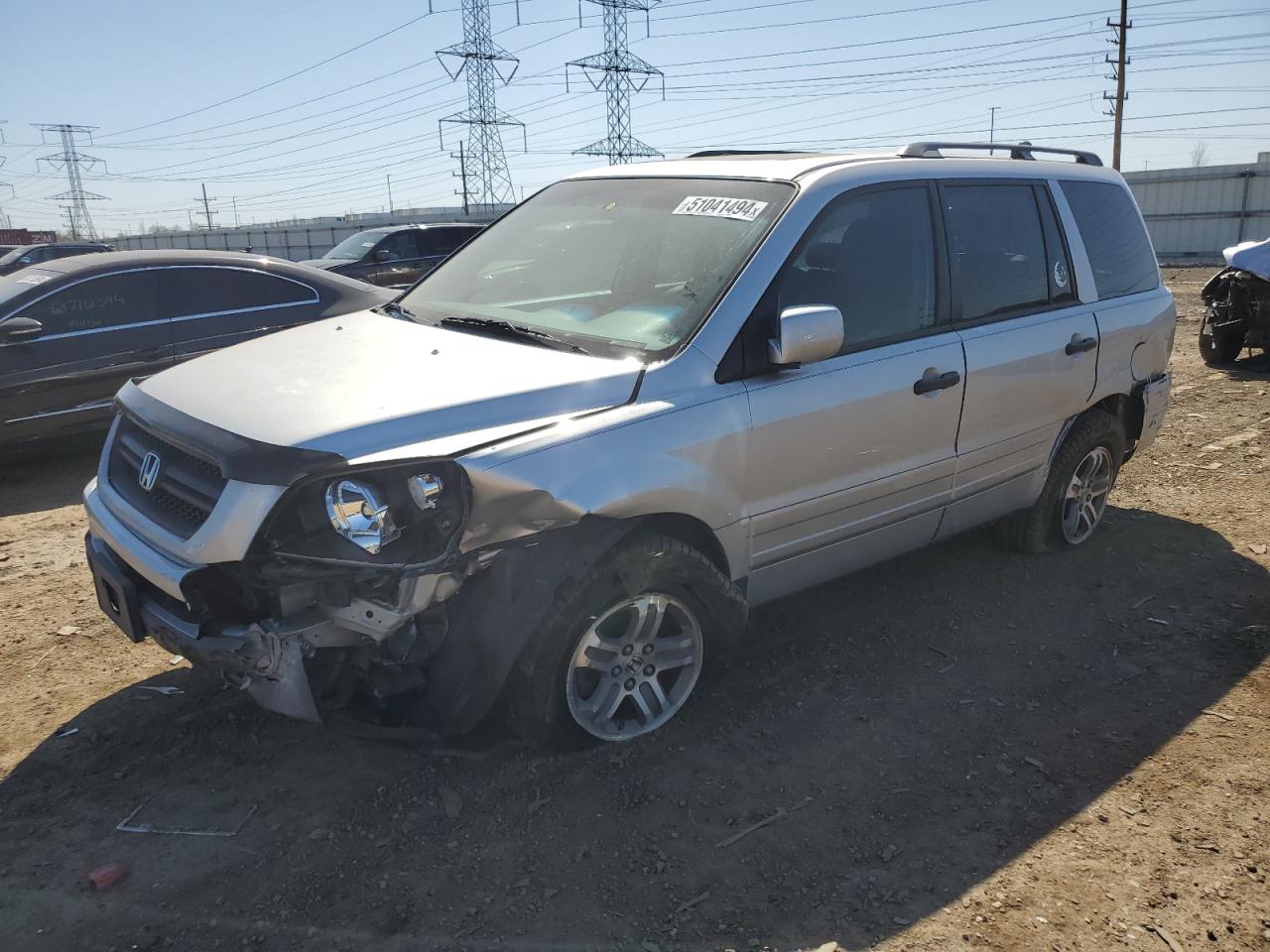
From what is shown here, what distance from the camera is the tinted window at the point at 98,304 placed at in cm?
651

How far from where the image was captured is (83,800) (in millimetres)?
3064

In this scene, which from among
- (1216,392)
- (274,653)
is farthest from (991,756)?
(1216,392)

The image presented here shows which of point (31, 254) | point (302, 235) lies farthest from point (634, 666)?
point (302, 235)

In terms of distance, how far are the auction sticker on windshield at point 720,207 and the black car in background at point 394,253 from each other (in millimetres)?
11084

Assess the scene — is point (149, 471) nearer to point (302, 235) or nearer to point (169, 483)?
point (169, 483)

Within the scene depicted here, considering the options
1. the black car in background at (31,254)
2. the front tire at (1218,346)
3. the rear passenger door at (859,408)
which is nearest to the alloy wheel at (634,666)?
the rear passenger door at (859,408)

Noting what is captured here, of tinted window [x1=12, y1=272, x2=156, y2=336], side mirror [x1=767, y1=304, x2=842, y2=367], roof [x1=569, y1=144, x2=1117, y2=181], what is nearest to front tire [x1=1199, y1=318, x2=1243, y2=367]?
roof [x1=569, y1=144, x2=1117, y2=181]

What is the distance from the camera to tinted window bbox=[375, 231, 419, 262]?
48.8ft

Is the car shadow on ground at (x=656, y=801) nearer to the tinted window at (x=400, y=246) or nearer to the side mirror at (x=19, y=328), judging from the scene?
the side mirror at (x=19, y=328)

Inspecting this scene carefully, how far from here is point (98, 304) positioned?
264 inches

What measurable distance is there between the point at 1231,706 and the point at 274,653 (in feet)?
11.4

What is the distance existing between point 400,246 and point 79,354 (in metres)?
8.92

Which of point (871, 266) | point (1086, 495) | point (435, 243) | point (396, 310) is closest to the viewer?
point (871, 266)

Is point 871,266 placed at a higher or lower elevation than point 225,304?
higher
